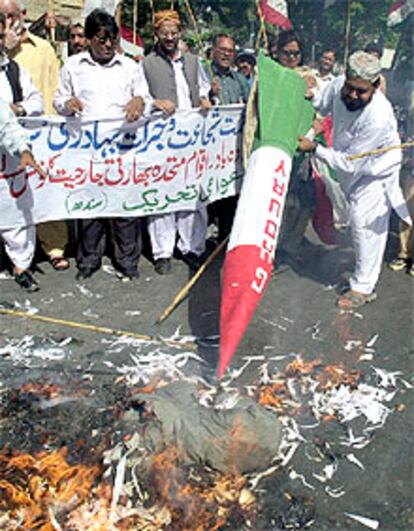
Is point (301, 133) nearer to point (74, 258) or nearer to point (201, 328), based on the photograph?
point (201, 328)

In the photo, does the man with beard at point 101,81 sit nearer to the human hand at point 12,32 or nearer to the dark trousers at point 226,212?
the human hand at point 12,32

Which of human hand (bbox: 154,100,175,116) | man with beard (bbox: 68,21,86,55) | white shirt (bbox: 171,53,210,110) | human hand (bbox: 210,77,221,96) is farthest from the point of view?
man with beard (bbox: 68,21,86,55)

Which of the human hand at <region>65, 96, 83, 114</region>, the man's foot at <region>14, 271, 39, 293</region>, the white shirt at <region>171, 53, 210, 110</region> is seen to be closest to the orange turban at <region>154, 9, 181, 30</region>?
the white shirt at <region>171, 53, 210, 110</region>

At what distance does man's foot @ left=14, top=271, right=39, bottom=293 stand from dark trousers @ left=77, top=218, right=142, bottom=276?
53 cm

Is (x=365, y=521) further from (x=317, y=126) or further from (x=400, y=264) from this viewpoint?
(x=400, y=264)

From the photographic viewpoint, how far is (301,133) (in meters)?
5.82

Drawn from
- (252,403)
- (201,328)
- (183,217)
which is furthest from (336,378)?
(183,217)

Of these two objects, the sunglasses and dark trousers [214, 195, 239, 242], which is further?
dark trousers [214, 195, 239, 242]

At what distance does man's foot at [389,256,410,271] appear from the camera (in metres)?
7.03

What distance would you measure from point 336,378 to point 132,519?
2.08m

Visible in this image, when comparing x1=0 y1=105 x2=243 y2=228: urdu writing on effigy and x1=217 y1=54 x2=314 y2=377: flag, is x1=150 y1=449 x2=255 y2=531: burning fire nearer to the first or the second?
x1=217 y1=54 x2=314 y2=377: flag

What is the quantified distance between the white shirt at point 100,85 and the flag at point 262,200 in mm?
1284

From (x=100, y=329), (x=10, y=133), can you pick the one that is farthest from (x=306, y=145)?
(x=10, y=133)

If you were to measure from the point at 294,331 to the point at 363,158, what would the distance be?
5.65 ft
